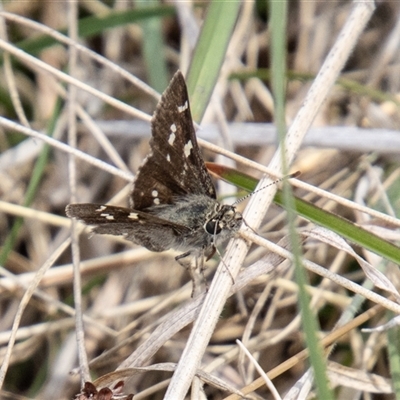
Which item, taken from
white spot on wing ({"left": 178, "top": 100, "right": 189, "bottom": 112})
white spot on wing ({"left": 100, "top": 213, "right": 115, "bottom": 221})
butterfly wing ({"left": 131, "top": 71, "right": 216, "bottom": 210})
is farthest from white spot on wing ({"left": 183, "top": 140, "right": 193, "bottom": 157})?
white spot on wing ({"left": 100, "top": 213, "right": 115, "bottom": 221})

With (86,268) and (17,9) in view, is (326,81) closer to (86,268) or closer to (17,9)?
(86,268)

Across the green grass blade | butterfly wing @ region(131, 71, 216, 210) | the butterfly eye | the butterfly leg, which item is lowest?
the butterfly leg

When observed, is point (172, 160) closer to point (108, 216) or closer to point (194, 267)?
point (108, 216)

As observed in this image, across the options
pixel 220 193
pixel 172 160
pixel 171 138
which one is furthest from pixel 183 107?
pixel 220 193

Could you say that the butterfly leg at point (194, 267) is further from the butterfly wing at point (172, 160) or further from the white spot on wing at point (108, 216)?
the white spot on wing at point (108, 216)

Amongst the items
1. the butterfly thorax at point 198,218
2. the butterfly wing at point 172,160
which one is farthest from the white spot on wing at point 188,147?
the butterfly thorax at point 198,218

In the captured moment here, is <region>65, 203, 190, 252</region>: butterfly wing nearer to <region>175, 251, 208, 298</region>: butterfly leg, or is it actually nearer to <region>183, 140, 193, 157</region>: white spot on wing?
<region>175, 251, 208, 298</region>: butterfly leg

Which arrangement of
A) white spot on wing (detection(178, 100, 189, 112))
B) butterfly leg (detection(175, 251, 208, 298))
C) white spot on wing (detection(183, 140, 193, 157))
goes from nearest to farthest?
white spot on wing (detection(178, 100, 189, 112)) < white spot on wing (detection(183, 140, 193, 157)) < butterfly leg (detection(175, 251, 208, 298))

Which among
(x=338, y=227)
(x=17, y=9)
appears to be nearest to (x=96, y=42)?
(x=17, y=9)

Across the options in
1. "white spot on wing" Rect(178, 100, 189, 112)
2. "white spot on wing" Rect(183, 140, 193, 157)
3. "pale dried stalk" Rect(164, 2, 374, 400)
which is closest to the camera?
"pale dried stalk" Rect(164, 2, 374, 400)
